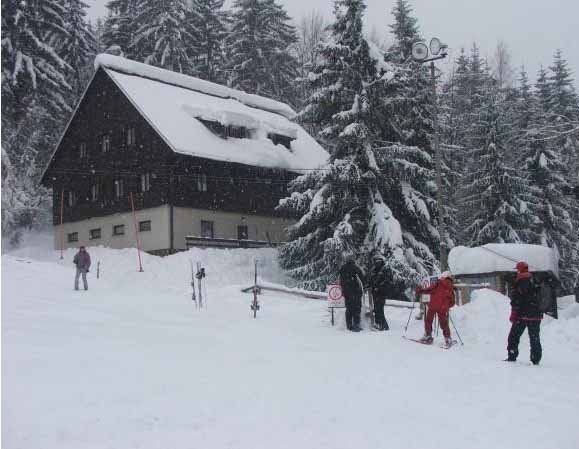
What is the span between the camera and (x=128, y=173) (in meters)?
34.6

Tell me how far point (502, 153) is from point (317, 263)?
1552cm

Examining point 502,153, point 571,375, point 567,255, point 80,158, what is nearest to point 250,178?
point 80,158

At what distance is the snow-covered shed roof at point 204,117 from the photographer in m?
32.7

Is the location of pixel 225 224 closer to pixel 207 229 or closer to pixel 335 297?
pixel 207 229

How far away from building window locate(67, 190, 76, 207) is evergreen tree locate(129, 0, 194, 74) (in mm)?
11377

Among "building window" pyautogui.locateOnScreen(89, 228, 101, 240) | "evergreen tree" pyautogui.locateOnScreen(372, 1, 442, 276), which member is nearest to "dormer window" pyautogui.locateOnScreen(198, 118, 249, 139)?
"building window" pyautogui.locateOnScreen(89, 228, 101, 240)

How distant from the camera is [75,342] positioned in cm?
1119

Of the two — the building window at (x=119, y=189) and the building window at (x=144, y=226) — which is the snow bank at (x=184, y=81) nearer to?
the building window at (x=119, y=189)

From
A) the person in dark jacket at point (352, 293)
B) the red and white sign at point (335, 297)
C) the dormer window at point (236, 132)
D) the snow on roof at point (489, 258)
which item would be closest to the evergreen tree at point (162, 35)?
the dormer window at point (236, 132)

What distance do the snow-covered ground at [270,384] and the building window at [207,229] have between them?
646 inches

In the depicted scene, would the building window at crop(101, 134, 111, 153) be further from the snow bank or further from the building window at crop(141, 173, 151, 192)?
the snow bank

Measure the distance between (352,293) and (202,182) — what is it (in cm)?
2002

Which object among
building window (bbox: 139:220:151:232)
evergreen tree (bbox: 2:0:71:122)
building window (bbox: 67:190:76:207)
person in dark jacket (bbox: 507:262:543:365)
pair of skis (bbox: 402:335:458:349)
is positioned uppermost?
evergreen tree (bbox: 2:0:71:122)

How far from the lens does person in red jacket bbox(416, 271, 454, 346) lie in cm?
1268
